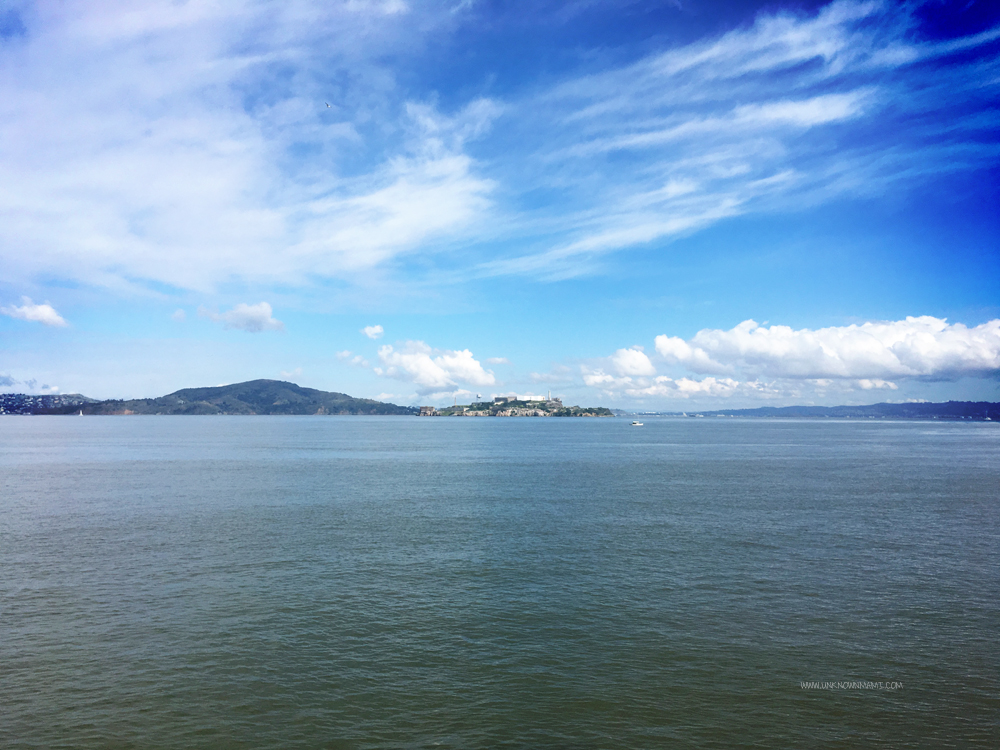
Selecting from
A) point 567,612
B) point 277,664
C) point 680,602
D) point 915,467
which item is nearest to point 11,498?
point 277,664

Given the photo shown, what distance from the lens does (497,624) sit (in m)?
28.8

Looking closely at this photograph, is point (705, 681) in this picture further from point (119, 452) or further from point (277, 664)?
point (119, 452)

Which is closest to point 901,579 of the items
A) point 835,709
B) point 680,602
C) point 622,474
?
point 680,602

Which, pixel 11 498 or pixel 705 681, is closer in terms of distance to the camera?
pixel 705 681

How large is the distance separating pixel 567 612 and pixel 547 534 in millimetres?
18118

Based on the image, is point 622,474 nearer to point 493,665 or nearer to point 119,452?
point 493,665

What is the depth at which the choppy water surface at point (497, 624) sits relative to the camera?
20.4 meters

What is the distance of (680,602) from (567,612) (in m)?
5.99

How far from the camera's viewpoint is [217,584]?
34.4 metres

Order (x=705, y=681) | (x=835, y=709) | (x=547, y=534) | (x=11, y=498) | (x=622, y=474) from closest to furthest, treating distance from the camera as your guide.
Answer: (x=835, y=709) → (x=705, y=681) → (x=547, y=534) → (x=11, y=498) → (x=622, y=474)

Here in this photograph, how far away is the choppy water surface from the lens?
20.4 metres

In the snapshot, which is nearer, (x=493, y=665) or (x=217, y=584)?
(x=493, y=665)

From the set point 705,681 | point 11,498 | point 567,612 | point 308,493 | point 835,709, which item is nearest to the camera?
point 835,709

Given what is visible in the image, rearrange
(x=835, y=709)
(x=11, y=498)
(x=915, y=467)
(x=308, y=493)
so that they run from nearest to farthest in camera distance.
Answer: (x=835, y=709), (x=11, y=498), (x=308, y=493), (x=915, y=467)
